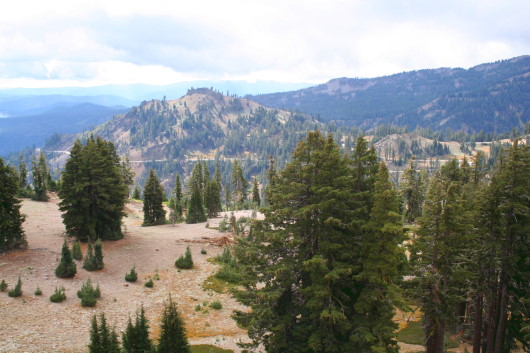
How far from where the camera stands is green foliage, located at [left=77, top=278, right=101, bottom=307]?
89.1 ft

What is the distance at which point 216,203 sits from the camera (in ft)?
263

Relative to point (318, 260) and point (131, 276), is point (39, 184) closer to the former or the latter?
point (131, 276)

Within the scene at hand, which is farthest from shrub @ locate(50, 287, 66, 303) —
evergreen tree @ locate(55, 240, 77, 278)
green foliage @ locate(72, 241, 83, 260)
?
green foliage @ locate(72, 241, 83, 260)

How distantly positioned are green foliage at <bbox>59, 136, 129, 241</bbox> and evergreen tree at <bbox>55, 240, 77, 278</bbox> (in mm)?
8561

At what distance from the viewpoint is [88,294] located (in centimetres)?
2795

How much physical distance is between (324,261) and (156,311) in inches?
743

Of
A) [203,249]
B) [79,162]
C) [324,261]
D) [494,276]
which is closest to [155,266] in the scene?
[203,249]

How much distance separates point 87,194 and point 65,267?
34.5ft

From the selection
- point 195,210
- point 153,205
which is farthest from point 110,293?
point 195,210

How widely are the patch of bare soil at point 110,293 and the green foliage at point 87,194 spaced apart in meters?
2.27

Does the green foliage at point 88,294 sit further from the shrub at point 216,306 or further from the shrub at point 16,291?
the shrub at point 216,306

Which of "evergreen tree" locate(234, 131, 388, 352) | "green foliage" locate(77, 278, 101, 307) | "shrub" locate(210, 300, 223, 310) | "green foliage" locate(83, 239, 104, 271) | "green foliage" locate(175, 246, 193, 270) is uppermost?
"evergreen tree" locate(234, 131, 388, 352)

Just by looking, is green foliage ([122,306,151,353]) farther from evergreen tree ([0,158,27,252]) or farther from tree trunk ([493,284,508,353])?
evergreen tree ([0,158,27,252])

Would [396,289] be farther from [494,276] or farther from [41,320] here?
[41,320]
